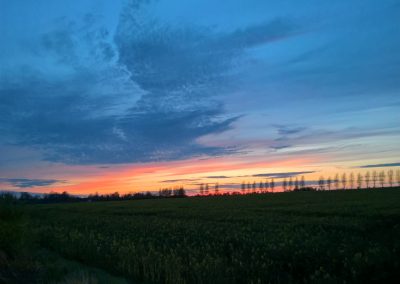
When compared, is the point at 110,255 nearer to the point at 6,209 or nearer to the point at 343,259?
the point at 6,209

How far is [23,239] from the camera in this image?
13.3m

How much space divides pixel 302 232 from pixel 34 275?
12332 mm

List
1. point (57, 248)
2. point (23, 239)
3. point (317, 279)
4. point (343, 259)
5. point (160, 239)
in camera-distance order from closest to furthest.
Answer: point (317, 279)
point (343, 259)
point (23, 239)
point (57, 248)
point (160, 239)

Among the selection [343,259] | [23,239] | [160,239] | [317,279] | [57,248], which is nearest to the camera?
[317,279]

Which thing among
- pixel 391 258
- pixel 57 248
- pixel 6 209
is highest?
pixel 6 209

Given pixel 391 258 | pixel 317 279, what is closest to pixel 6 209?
pixel 317 279

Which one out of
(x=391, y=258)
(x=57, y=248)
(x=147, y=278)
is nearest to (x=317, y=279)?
(x=391, y=258)

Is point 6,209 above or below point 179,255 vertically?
above

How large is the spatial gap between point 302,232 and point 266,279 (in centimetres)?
765

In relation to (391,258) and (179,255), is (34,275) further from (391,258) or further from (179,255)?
(391,258)

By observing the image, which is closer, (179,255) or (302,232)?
(179,255)

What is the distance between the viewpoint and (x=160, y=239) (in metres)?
18.8

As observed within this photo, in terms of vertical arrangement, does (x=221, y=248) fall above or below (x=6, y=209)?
below

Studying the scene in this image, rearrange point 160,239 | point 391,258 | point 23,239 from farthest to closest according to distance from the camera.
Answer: point 160,239 → point 23,239 → point 391,258
